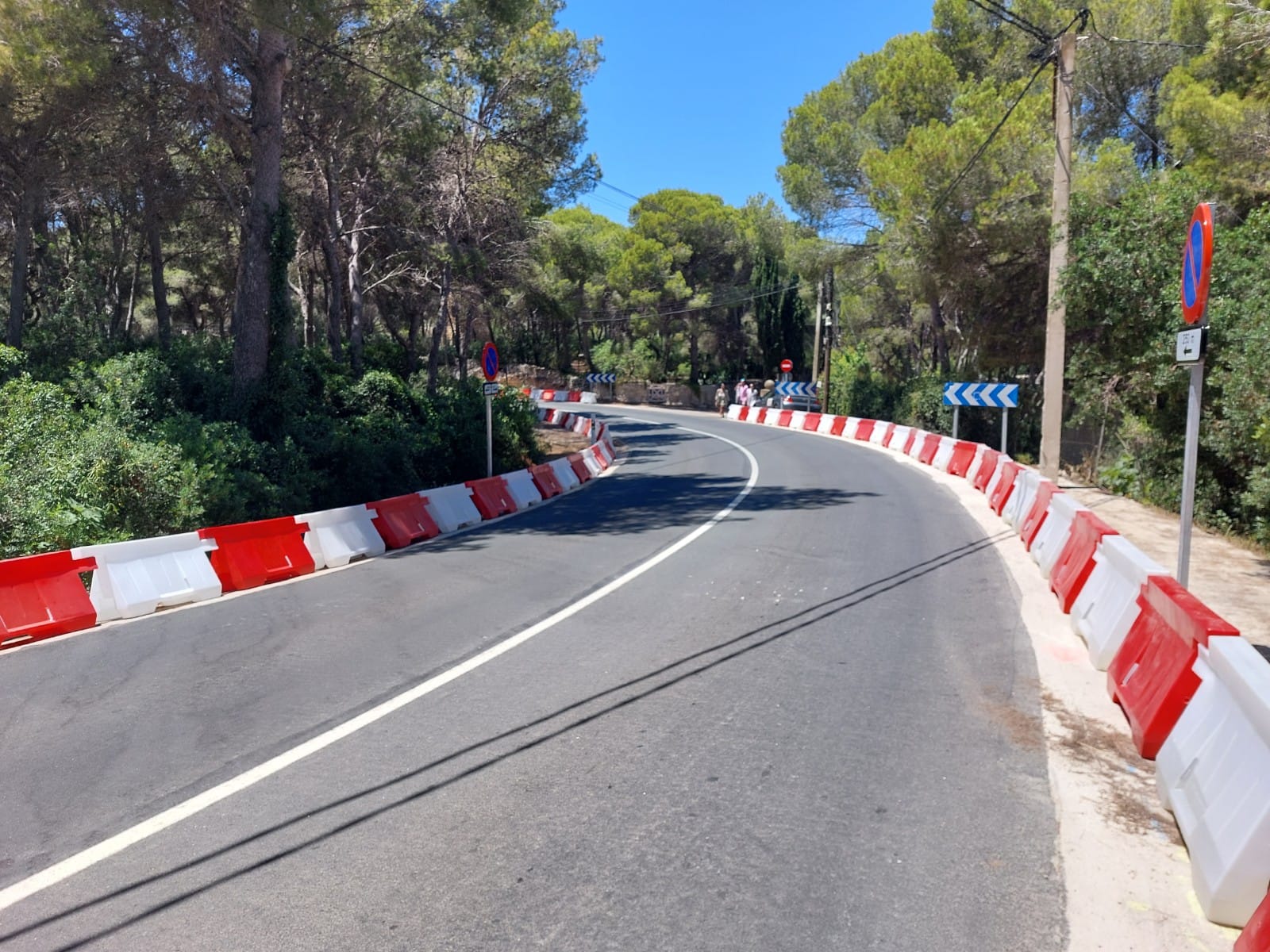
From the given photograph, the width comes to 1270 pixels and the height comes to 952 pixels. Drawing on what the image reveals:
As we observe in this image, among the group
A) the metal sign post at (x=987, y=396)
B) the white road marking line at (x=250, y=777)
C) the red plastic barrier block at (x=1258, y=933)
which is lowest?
the white road marking line at (x=250, y=777)

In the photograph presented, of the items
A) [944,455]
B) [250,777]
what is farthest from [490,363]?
[250,777]

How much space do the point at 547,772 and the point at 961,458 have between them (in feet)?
59.2

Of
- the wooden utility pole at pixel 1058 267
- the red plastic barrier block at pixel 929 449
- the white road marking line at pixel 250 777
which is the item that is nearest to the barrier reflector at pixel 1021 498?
the wooden utility pole at pixel 1058 267

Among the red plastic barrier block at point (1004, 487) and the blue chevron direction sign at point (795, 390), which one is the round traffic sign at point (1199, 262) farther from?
the blue chevron direction sign at point (795, 390)

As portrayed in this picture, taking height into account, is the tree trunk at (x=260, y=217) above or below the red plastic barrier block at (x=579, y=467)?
above

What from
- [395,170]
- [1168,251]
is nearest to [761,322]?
[395,170]

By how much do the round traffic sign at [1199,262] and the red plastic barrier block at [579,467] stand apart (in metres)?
14.2

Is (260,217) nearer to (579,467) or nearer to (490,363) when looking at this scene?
(490,363)

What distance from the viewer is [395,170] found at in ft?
80.9

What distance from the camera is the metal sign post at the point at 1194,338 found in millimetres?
6000

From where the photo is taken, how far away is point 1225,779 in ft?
13.0

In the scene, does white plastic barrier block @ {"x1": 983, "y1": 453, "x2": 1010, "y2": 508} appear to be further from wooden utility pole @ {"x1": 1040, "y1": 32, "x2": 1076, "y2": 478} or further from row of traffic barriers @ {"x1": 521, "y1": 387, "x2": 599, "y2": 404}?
row of traffic barriers @ {"x1": 521, "y1": 387, "x2": 599, "y2": 404}

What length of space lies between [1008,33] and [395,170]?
17.6m

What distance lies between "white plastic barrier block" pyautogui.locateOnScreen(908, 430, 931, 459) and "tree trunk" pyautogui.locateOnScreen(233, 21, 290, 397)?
16032 millimetres
